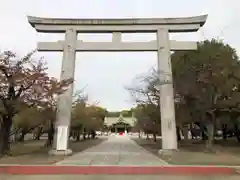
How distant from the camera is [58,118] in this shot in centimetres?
1958

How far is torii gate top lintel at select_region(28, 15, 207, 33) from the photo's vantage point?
68.0ft

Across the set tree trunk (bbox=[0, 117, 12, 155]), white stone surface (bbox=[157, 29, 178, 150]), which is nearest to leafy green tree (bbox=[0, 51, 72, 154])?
tree trunk (bbox=[0, 117, 12, 155])

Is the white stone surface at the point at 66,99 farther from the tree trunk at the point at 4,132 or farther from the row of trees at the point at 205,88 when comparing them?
the row of trees at the point at 205,88

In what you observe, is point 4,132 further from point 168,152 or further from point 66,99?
point 168,152

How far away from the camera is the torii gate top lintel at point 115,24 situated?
20.7 m

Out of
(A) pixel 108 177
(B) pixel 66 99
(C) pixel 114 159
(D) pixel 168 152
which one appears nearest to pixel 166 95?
(D) pixel 168 152

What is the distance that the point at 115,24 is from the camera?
823 inches

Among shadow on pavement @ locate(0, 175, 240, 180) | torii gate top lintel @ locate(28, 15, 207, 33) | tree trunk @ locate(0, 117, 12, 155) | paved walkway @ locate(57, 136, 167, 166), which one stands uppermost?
torii gate top lintel @ locate(28, 15, 207, 33)

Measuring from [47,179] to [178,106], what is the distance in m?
19.2

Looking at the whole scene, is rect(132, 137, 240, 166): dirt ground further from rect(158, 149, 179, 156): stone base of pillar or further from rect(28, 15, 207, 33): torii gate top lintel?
rect(28, 15, 207, 33): torii gate top lintel

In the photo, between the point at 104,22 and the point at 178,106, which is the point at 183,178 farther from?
the point at 178,106

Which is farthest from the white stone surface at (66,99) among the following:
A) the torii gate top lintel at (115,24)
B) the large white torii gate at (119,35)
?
the torii gate top lintel at (115,24)

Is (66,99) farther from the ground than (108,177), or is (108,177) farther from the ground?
(66,99)

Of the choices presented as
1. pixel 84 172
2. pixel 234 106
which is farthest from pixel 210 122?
pixel 84 172
